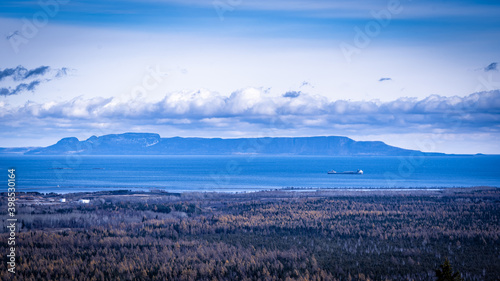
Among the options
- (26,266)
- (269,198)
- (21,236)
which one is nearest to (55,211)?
(21,236)

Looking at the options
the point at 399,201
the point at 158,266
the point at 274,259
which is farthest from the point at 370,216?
the point at 158,266

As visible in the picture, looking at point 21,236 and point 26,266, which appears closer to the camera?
point 26,266

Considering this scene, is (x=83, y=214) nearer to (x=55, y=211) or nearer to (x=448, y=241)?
(x=55, y=211)

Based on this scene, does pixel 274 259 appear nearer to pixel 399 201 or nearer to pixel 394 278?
pixel 394 278

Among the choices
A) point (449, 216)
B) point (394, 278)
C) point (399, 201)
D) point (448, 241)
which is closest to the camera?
point (394, 278)

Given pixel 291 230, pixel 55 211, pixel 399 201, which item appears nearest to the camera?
pixel 291 230

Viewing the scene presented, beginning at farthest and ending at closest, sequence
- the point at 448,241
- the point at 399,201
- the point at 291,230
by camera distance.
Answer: the point at 399,201 → the point at 291,230 → the point at 448,241
